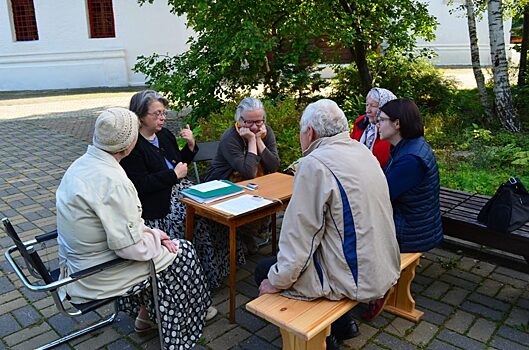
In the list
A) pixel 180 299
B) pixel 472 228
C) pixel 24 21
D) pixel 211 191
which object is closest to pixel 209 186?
pixel 211 191

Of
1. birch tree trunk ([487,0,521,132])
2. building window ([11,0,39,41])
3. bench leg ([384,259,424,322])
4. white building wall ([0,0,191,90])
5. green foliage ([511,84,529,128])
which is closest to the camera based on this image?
bench leg ([384,259,424,322])

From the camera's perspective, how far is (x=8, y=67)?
16016 mm

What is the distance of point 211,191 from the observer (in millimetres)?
3189

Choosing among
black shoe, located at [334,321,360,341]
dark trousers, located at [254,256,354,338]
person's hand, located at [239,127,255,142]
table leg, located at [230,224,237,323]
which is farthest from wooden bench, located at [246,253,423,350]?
person's hand, located at [239,127,255,142]

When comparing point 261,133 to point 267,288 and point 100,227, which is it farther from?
point 100,227

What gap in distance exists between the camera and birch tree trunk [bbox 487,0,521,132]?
7.04 metres

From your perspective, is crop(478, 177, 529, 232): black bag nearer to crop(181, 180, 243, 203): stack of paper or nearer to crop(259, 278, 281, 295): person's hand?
crop(259, 278, 281, 295): person's hand

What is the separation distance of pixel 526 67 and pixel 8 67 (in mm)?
15401

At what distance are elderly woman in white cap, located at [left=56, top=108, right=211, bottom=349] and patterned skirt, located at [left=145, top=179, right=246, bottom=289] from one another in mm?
642

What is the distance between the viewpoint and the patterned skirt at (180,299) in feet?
8.73

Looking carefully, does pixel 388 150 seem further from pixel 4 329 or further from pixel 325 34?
pixel 325 34

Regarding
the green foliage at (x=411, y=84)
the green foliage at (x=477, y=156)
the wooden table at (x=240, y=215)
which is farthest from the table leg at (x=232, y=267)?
the green foliage at (x=411, y=84)

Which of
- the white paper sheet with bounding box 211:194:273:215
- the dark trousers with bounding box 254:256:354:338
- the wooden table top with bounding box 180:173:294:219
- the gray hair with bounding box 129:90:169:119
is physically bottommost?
the dark trousers with bounding box 254:256:354:338

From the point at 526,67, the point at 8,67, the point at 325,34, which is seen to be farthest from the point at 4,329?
the point at 8,67
